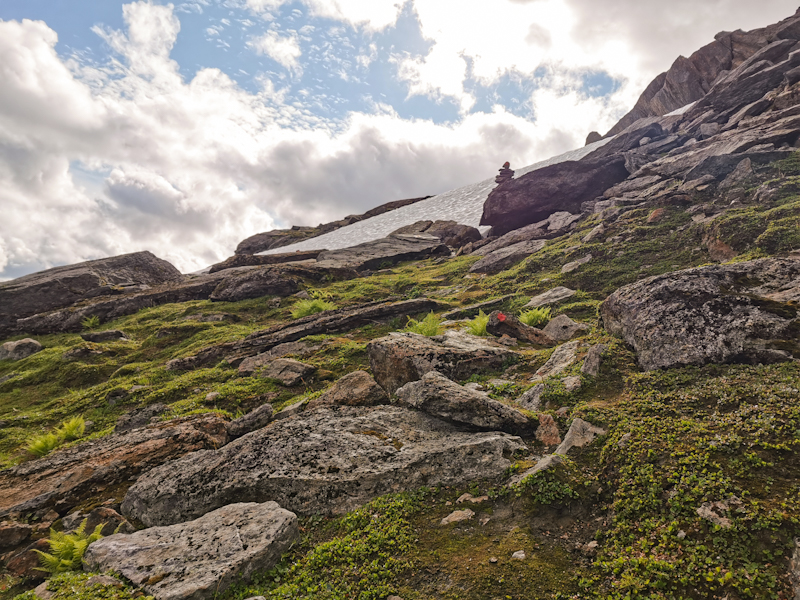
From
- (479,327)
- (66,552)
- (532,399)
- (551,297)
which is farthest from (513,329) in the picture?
(66,552)

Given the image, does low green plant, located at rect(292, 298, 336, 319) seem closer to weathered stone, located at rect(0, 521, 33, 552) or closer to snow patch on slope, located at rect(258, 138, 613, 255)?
weathered stone, located at rect(0, 521, 33, 552)

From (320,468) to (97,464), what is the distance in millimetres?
6157

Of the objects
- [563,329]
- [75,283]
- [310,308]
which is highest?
[75,283]

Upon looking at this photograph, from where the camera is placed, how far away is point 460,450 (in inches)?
297

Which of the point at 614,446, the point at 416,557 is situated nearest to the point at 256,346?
the point at 416,557

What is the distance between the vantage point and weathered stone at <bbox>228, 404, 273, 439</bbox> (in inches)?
420

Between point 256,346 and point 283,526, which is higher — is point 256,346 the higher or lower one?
the higher one

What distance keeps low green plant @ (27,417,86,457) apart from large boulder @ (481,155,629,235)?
38.5 metres

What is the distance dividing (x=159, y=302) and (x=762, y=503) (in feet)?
124

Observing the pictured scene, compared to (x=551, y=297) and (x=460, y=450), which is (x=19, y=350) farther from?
(x=551, y=297)

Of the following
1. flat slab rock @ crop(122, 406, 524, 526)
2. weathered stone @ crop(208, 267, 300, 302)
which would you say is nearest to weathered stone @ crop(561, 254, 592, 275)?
flat slab rock @ crop(122, 406, 524, 526)

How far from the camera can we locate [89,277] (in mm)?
37094

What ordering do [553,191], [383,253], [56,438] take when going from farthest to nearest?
[383,253]
[553,191]
[56,438]

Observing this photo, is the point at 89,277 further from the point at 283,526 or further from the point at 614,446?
the point at 614,446
